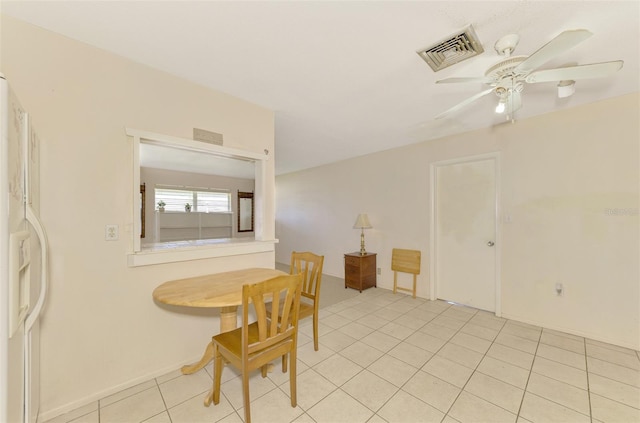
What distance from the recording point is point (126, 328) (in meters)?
1.80

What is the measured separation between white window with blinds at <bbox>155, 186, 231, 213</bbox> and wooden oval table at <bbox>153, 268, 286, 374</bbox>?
409 cm

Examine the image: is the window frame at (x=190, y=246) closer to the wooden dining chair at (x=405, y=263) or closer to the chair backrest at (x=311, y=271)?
the chair backrest at (x=311, y=271)

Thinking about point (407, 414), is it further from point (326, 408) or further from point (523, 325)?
point (523, 325)

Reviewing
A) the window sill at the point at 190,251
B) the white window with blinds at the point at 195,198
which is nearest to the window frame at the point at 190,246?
the window sill at the point at 190,251

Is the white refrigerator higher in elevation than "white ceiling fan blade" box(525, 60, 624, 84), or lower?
lower

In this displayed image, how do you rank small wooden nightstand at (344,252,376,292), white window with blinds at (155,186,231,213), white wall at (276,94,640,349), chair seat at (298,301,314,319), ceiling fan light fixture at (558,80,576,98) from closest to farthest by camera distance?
ceiling fan light fixture at (558,80,576,98) < chair seat at (298,301,314,319) < white wall at (276,94,640,349) < small wooden nightstand at (344,252,376,292) < white window with blinds at (155,186,231,213)

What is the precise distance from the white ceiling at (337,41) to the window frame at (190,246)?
522 millimetres

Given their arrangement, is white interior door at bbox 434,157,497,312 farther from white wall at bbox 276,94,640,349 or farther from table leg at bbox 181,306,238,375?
table leg at bbox 181,306,238,375

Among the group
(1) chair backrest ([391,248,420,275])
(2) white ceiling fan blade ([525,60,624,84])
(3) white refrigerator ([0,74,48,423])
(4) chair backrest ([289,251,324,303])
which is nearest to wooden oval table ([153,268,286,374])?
(4) chair backrest ([289,251,324,303])

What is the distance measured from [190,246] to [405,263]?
304cm

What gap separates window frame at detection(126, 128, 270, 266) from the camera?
1825 millimetres

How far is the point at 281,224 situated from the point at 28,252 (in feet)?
17.9

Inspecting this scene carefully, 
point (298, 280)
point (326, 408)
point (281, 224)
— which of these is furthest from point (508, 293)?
point (281, 224)

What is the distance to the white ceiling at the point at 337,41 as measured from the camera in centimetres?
134
